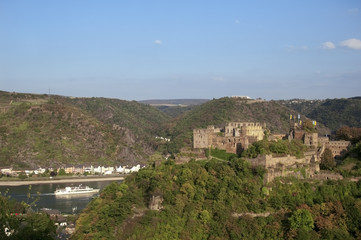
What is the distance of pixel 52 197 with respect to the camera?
72500mm

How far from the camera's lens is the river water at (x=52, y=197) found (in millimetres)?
64812

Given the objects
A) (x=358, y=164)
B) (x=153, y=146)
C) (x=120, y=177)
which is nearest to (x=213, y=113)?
(x=153, y=146)

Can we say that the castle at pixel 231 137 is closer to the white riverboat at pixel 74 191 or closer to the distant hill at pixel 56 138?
the white riverboat at pixel 74 191

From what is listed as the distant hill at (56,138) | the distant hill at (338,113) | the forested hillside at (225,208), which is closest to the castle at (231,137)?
the forested hillside at (225,208)

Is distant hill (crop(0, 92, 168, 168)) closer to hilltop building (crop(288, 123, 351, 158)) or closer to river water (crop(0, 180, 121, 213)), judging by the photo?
river water (crop(0, 180, 121, 213))

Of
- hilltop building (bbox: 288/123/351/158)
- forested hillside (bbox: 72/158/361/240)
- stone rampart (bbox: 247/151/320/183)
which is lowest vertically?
forested hillside (bbox: 72/158/361/240)

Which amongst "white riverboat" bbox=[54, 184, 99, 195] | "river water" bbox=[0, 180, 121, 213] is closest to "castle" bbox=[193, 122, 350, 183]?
"river water" bbox=[0, 180, 121, 213]

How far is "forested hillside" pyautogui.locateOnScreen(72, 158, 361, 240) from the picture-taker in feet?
128

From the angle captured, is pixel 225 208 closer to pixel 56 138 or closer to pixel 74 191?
pixel 74 191

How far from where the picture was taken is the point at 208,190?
42.7 metres

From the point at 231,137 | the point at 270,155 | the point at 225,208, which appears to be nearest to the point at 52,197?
the point at 231,137

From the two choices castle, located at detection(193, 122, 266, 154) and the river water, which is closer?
castle, located at detection(193, 122, 266, 154)

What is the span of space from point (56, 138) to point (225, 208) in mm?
72140

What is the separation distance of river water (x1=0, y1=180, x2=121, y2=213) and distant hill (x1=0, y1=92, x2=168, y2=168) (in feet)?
53.5
